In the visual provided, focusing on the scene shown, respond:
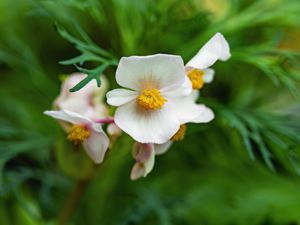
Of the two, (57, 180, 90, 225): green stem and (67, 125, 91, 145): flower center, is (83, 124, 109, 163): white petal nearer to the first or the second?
(67, 125, 91, 145): flower center

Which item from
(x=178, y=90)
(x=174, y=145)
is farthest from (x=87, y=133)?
(x=174, y=145)

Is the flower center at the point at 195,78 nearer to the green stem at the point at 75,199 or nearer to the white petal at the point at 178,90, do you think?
the white petal at the point at 178,90

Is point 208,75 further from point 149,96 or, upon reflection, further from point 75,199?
point 75,199

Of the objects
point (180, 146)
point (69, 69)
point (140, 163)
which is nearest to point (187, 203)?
point (180, 146)

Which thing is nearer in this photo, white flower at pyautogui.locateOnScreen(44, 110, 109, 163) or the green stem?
white flower at pyautogui.locateOnScreen(44, 110, 109, 163)

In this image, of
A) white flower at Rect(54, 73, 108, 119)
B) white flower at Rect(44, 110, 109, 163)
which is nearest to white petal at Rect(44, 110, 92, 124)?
white flower at Rect(44, 110, 109, 163)

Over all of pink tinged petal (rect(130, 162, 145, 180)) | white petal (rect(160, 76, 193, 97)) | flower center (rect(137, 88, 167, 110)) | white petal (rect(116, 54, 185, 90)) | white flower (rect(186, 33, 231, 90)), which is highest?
white petal (rect(116, 54, 185, 90))
